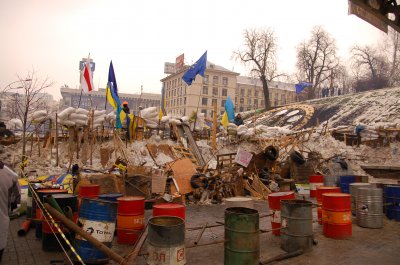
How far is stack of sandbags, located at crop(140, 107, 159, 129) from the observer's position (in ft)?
61.0

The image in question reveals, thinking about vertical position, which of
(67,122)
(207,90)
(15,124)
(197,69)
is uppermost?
(207,90)

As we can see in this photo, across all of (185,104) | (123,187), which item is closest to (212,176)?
(123,187)

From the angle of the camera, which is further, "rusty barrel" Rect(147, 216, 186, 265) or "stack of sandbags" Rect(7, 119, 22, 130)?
"stack of sandbags" Rect(7, 119, 22, 130)

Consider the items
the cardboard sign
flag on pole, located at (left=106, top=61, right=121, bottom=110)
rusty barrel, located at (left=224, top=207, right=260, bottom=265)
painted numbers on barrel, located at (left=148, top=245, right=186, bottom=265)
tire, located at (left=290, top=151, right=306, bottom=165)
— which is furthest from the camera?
flag on pole, located at (left=106, top=61, right=121, bottom=110)

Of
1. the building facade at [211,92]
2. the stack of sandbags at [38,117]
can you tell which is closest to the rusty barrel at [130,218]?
the stack of sandbags at [38,117]

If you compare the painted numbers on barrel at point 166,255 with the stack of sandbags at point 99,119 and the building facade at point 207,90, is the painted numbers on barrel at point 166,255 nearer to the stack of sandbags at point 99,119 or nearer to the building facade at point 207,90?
the stack of sandbags at point 99,119

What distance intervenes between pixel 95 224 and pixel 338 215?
16.0 ft

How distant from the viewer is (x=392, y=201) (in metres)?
8.26

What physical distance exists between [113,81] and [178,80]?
208ft

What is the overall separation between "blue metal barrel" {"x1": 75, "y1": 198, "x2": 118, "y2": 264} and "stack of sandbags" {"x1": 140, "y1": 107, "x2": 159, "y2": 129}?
13654mm

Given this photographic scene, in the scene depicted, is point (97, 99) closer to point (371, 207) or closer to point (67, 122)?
point (67, 122)

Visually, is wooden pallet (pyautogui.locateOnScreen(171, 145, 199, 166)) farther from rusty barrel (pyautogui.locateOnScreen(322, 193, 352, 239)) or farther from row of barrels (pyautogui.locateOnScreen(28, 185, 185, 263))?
rusty barrel (pyautogui.locateOnScreen(322, 193, 352, 239))

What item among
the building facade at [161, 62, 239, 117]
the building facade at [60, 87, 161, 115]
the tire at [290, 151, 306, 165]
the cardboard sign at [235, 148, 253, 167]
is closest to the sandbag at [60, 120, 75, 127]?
the cardboard sign at [235, 148, 253, 167]

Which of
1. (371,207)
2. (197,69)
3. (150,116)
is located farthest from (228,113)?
(371,207)
